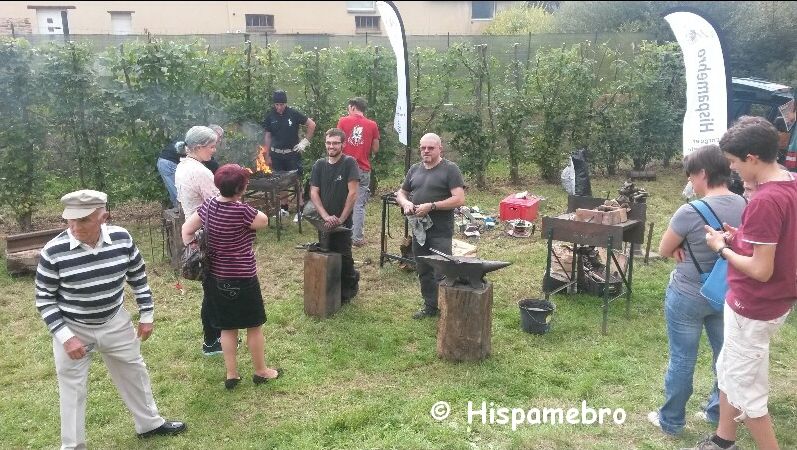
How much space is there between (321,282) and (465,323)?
1479 mm

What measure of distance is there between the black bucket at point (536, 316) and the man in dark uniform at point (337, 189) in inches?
65.1

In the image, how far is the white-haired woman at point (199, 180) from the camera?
4.98m

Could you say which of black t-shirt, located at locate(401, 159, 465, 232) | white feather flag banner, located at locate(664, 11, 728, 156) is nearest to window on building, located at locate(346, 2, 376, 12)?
white feather flag banner, located at locate(664, 11, 728, 156)

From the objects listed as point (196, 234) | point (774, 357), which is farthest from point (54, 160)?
point (774, 357)

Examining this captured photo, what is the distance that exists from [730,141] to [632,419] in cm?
195

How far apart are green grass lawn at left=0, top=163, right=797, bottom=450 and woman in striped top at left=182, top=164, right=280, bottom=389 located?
1.40ft

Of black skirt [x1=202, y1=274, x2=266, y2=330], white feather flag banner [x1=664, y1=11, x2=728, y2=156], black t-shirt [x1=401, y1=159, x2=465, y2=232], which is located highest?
white feather flag banner [x1=664, y1=11, x2=728, y2=156]

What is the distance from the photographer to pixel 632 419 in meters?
4.07

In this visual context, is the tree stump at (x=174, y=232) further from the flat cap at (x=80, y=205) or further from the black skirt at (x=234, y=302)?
the flat cap at (x=80, y=205)

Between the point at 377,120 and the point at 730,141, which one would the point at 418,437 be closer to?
the point at 730,141

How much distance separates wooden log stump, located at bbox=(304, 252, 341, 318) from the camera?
559 cm

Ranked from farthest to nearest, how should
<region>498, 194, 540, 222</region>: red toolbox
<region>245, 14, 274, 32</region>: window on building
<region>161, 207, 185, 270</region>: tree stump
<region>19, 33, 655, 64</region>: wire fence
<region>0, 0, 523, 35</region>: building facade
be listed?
<region>245, 14, 274, 32</region>: window on building < <region>0, 0, 523, 35</region>: building facade < <region>19, 33, 655, 64</region>: wire fence < <region>498, 194, 540, 222</region>: red toolbox < <region>161, 207, 185, 270</region>: tree stump

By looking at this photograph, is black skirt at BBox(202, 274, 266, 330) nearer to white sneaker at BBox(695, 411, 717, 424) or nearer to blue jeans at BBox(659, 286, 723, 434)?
blue jeans at BBox(659, 286, 723, 434)

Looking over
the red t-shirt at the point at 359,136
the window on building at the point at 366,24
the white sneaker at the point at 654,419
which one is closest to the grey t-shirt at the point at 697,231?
the white sneaker at the point at 654,419
